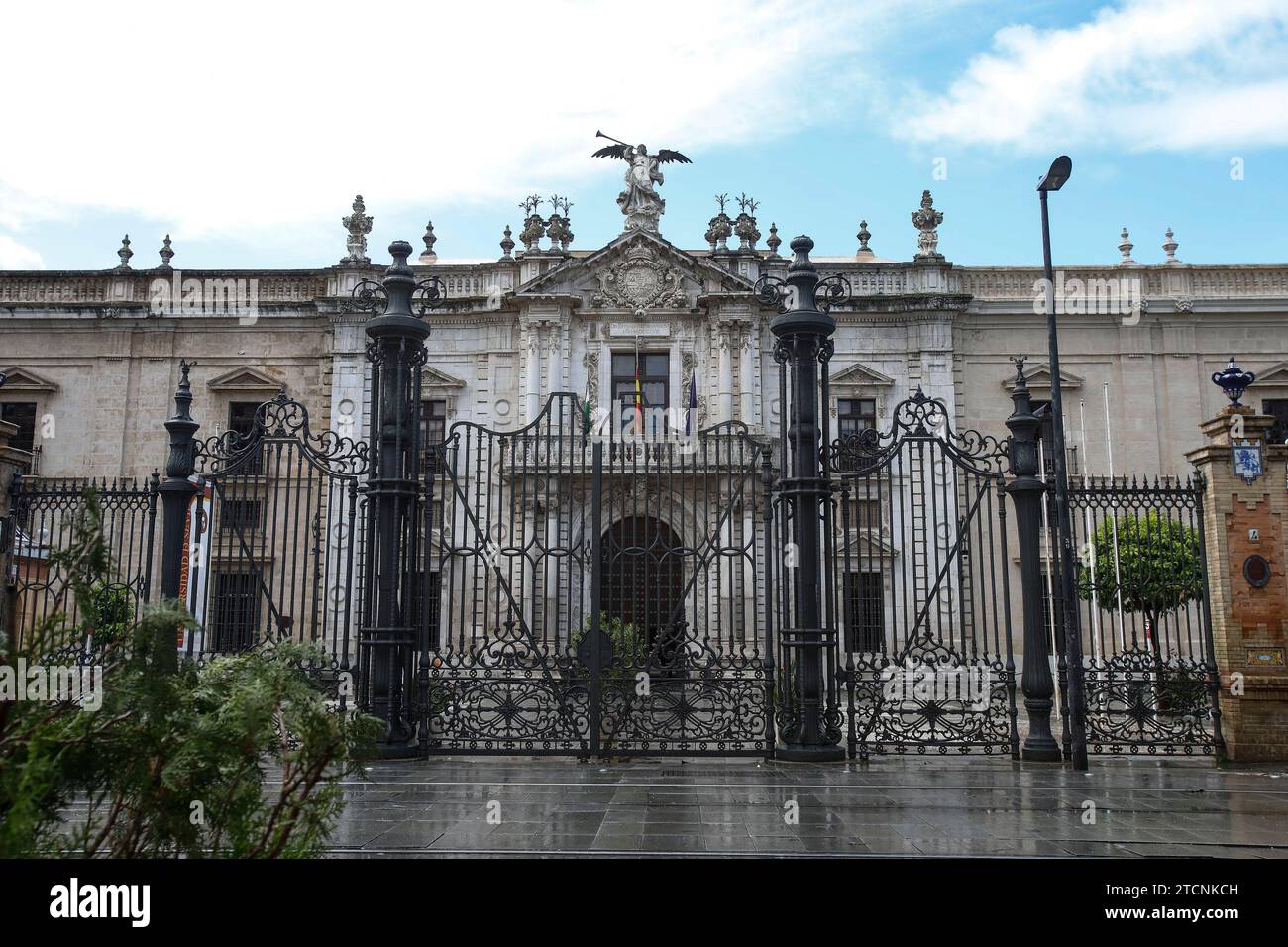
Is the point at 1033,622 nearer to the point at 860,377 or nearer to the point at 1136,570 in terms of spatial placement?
the point at 1136,570

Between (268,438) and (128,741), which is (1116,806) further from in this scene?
(268,438)

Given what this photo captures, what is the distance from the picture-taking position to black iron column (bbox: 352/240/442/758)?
9.00 metres

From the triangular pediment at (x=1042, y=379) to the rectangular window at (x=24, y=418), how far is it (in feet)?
76.7

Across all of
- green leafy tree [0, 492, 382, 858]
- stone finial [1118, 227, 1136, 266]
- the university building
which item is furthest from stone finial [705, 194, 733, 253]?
green leafy tree [0, 492, 382, 858]

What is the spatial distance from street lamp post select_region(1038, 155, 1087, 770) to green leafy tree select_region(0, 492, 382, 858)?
7390 mm

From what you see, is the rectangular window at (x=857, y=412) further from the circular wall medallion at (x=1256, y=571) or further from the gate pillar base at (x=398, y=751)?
the gate pillar base at (x=398, y=751)

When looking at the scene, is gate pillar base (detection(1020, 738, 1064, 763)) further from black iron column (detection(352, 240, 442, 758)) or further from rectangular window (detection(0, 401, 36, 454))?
rectangular window (detection(0, 401, 36, 454))

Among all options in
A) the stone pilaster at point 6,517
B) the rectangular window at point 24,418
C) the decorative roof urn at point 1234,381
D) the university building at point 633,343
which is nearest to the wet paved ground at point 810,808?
the decorative roof urn at point 1234,381

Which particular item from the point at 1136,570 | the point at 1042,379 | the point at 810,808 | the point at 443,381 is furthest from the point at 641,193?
the point at 810,808

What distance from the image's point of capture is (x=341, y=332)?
23.4 metres

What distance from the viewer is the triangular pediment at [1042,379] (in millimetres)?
22703

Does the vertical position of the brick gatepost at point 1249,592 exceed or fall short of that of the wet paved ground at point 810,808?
it exceeds it
